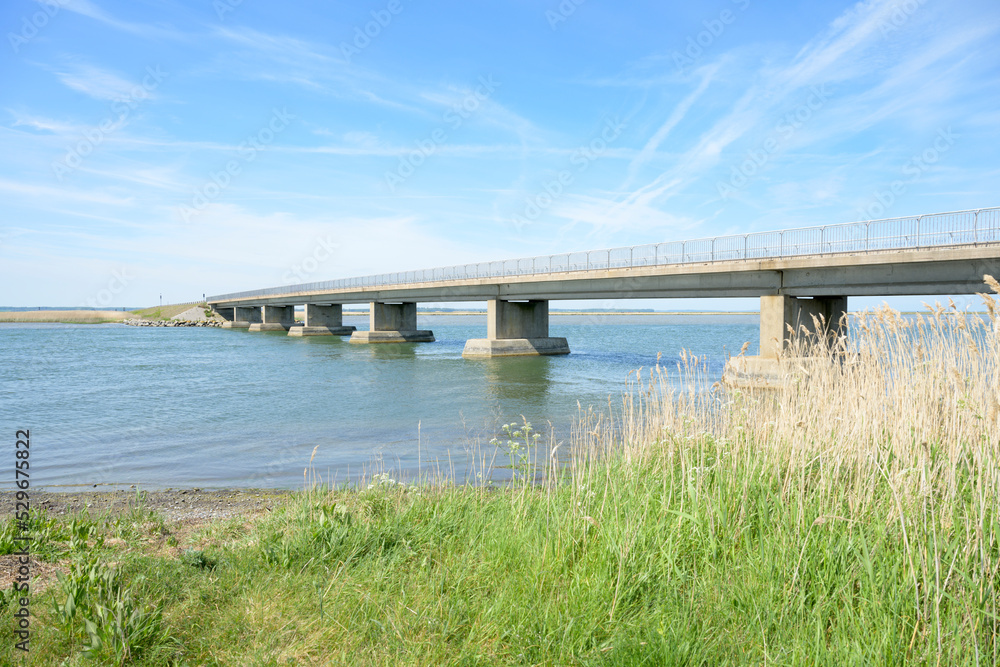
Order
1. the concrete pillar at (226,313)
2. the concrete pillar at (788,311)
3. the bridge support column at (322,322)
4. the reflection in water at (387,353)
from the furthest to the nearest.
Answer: the concrete pillar at (226,313) → the bridge support column at (322,322) → the reflection in water at (387,353) → the concrete pillar at (788,311)

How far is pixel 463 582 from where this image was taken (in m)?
4.64

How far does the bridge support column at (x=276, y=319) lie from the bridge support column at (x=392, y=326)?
38664mm

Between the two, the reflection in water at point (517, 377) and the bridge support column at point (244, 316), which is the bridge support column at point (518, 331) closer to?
the reflection in water at point (517, 377)

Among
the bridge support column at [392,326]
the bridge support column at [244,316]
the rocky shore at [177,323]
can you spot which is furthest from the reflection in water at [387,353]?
the rocky shore at [177,323]

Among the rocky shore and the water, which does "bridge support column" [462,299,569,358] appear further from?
the rocky shore

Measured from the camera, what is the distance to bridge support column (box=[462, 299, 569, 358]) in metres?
47.2

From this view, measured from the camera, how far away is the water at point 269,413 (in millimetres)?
12562

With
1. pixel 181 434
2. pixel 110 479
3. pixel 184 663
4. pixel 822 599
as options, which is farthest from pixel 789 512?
pixel 181 434

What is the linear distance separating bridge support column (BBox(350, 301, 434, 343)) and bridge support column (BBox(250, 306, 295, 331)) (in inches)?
1522

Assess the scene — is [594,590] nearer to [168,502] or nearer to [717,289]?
[168,502]

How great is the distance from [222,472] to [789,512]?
1133cm

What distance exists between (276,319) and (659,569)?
106451 millimetres

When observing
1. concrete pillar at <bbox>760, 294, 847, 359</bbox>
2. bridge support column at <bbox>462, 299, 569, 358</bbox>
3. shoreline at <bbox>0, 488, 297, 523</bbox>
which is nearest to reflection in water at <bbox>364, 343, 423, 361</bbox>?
bridge support column at <bbox>462, 299, 569, 358</bbox>

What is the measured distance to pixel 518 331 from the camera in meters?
49.3
